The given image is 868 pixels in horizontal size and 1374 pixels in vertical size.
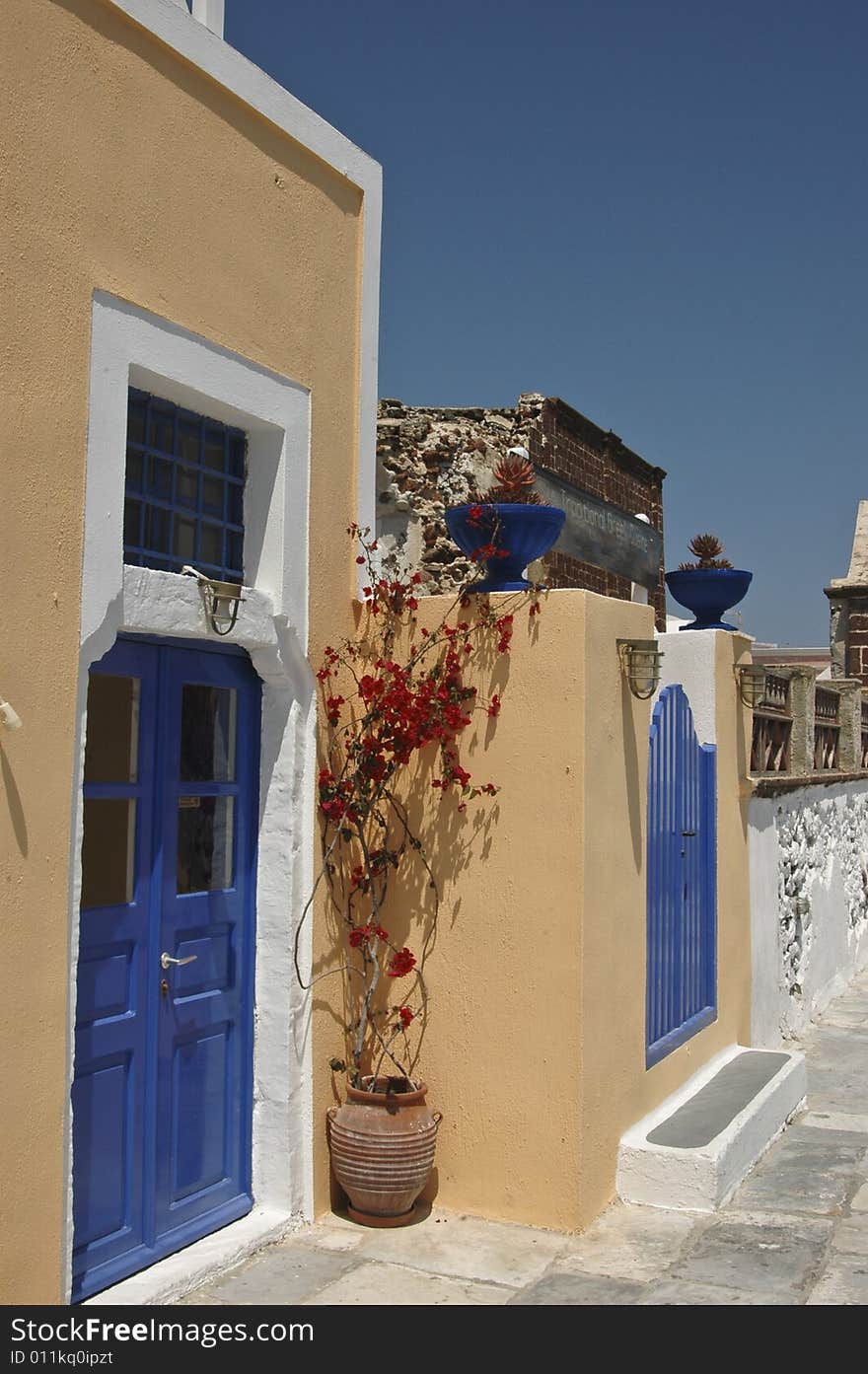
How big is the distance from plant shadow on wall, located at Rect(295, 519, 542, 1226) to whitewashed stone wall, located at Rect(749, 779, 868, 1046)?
3.05m

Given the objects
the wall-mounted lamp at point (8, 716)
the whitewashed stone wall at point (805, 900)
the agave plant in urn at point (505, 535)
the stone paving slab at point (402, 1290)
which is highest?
the agave plant in urn at point (505, 535)

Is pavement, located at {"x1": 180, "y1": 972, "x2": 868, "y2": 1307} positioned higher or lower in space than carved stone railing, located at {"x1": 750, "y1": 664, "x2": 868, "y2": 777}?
lower

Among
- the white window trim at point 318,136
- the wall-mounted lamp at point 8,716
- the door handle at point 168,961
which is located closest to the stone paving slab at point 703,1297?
the door handle at point 168,961

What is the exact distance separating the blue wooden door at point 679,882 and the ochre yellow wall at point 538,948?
547mm

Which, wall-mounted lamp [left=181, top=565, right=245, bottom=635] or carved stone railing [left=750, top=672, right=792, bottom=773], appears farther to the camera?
carved stone railing [left=750, top=672, right=792, bottom=773]

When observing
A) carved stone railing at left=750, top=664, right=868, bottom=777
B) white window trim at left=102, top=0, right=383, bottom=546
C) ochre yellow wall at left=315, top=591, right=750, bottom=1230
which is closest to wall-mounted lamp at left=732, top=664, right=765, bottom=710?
carved stone railing at left=750, top=664, right=868, bottom=777

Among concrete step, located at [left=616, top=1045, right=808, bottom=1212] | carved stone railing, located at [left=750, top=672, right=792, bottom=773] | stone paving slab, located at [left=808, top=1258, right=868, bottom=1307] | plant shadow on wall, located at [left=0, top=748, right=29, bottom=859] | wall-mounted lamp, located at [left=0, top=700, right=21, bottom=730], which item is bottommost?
stone paving slab, located at [left=808, top=1258, right=868, bottom=1307]

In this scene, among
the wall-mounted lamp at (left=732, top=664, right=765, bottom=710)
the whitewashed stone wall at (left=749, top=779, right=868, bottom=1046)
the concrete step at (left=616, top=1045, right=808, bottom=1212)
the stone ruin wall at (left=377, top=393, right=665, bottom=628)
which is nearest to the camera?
the concrete step at (left=616, top=1045, right=808, bottom=1212)

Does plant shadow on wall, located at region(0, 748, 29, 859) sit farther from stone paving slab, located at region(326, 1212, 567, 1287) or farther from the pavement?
stone paving slab, located at region(326, 1212, 567, 1287)

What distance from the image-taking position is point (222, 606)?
14.8 feet

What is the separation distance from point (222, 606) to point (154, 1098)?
→ 1.68 m

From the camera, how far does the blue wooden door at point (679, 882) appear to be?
5.98 metres

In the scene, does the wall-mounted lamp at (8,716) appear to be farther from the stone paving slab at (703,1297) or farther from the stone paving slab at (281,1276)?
the stone paving slab at (703,1297)

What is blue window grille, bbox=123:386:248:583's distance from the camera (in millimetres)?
4395
